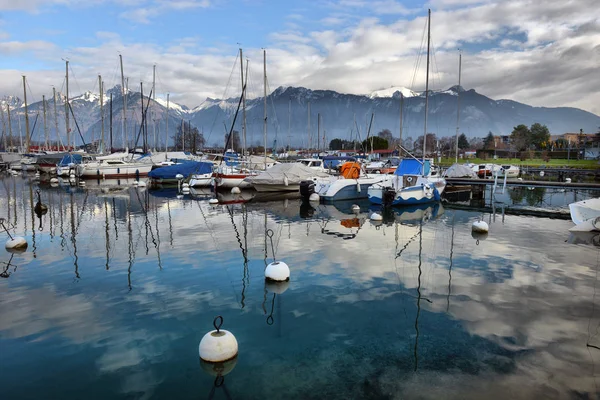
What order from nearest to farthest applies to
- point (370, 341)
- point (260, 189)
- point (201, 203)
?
point (370, 341)
point (201, 203)
point (260, 189)

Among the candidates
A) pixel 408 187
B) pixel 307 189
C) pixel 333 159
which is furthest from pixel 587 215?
pixel 333 159

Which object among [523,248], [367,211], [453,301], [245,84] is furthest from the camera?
[245,84]

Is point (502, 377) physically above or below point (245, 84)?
below

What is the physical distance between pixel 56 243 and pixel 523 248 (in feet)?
67.2

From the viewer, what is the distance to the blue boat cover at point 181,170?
46562 millimetres

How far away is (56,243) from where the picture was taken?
17406mm

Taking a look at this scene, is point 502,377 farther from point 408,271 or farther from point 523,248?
point 523,248

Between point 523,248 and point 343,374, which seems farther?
point 523,248

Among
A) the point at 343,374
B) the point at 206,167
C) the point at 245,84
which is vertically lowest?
the point at 343,374

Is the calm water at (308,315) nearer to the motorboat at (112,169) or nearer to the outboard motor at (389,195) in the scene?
the outboard motor at (389,195)

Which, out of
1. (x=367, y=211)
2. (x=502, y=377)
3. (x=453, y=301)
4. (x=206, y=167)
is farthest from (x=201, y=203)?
(x=502, y=377)

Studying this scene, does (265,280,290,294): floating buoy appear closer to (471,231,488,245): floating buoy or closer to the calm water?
the calm water

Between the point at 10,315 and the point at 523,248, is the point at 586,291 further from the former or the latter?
the point at 10,315

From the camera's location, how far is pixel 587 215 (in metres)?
20.2
